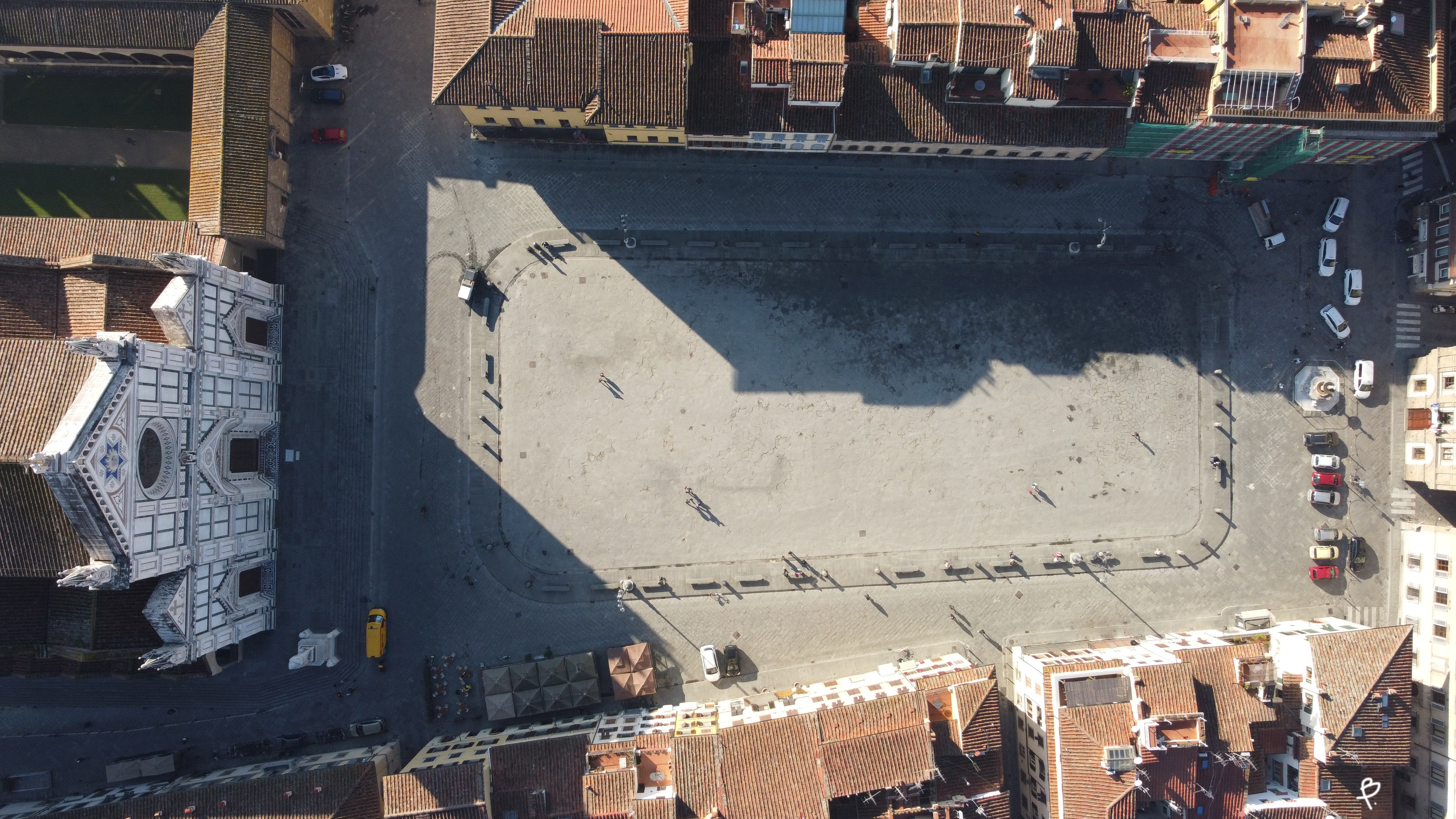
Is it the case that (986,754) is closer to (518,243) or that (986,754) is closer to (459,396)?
(459,396)

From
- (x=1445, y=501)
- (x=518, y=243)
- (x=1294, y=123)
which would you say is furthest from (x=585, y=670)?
(x=1445, y=501)

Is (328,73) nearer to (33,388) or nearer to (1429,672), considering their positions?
(33,388)

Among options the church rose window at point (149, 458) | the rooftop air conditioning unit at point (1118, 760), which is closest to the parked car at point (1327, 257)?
the rooftop air conditioning unit at point (1118, 760)

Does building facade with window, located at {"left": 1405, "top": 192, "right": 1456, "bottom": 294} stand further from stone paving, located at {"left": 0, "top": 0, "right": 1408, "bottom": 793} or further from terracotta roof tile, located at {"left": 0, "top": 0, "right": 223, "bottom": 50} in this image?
terracotta roof tile, located at {"left": 0, "top": 0, "right": 223, "bottom": 50}

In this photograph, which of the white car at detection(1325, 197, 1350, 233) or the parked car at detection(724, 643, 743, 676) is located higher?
the white car at detection(1325, 197, 1350, 233)

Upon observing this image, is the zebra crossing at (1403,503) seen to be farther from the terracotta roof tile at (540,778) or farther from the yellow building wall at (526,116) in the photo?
the yellow building wall at (526,116)

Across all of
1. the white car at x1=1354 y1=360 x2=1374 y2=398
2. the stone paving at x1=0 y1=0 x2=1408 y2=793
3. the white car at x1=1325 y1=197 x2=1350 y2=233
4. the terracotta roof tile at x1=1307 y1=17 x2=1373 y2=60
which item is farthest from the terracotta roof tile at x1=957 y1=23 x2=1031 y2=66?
the white car at x1=1354 y1=360 x2=1374 y2=398
